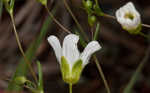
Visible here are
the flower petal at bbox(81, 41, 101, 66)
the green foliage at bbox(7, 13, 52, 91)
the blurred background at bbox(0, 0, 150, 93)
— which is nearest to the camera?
the flower petal at bbox(81, 41, 101, 66)

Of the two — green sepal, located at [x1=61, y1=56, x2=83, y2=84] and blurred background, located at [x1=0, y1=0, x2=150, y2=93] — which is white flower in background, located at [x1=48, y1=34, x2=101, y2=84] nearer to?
green sepal, located at [x1=61, y1=56, x2=83, y2=84]

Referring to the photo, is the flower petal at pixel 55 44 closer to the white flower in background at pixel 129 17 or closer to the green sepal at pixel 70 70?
the green sepal at pixel 70 70

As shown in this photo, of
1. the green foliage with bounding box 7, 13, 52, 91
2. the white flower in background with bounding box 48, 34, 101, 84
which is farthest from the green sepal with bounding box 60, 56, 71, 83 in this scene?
the green foliage with bounding box 7, 13, 52, 91

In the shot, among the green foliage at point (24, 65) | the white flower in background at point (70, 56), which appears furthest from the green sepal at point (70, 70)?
the green foliage at point (24, 65)

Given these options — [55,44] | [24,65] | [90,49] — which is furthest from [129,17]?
[24,65]

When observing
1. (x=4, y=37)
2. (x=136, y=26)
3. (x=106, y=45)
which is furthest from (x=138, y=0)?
(x=136, y=26)

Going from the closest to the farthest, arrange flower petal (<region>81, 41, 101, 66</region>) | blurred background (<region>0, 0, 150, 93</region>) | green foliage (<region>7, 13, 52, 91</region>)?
flower petal (<region>81, 41, 101, 66</region>)
green foliage (<region>7, 13, 52, 91</region>)
blurred background (<region>0, 0, 150, 93</region>)

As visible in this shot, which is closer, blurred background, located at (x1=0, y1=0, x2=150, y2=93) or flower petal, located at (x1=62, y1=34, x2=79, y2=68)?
flower petal, located at (x1=62, y1=34, x2=79, y2=68)

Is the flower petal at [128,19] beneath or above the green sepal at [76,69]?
above

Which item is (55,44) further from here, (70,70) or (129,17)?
(129,17)
